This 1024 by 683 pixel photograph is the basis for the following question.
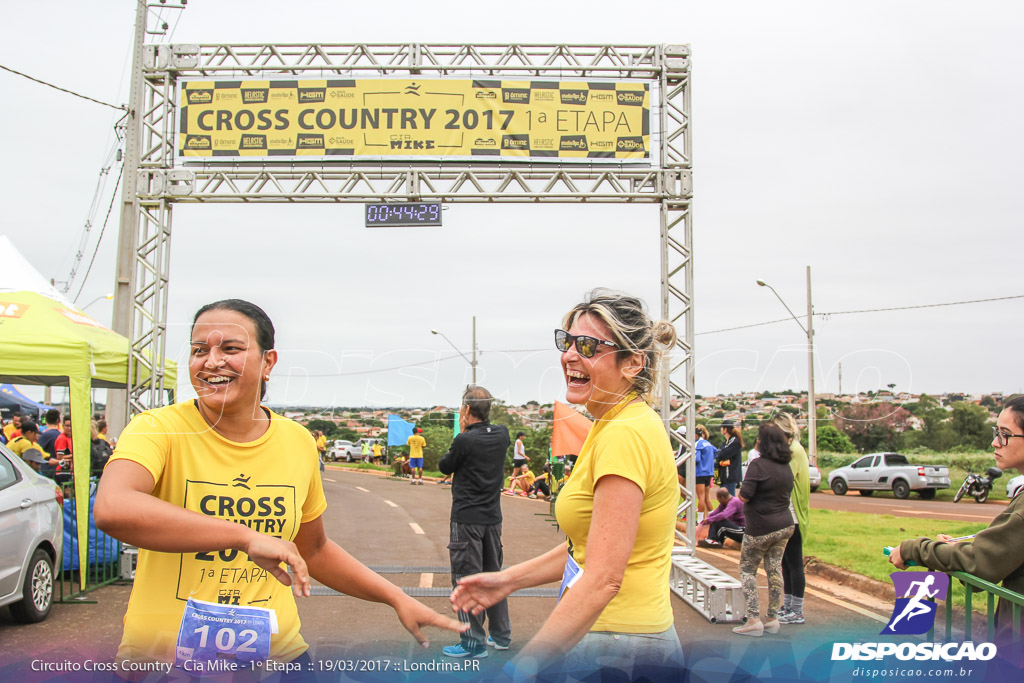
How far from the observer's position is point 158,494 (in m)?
2.17

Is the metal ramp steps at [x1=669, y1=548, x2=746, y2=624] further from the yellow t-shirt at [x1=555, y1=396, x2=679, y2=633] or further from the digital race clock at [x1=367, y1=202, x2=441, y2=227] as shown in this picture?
the digital race clock at [x1=367, y1=202, x2=441, y2=227]

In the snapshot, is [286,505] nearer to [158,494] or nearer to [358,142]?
[158,494]

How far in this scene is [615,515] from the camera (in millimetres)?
2250

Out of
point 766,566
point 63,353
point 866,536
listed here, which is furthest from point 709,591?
point 63,353

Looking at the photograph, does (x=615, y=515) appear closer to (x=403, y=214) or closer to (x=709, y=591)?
(x=709, y=591)

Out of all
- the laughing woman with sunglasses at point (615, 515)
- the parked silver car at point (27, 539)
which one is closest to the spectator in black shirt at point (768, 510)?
the laughing woman with sunglasses at point (615, 515)

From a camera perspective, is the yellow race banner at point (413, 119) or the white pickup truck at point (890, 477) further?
the white pickup truck at point (890, 477)

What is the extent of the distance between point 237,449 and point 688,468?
304 inches

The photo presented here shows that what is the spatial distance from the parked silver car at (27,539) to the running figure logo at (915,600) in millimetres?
6542

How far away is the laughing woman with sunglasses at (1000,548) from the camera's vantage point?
306 cm

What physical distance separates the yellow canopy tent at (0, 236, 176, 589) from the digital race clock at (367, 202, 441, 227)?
349cm

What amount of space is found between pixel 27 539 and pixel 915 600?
22.5 ft

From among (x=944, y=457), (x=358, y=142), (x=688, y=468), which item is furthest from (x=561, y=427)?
(x=944, y=457)

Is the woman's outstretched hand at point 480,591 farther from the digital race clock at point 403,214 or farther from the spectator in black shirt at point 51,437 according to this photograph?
the spectator in black shirt at point 51,437
